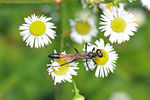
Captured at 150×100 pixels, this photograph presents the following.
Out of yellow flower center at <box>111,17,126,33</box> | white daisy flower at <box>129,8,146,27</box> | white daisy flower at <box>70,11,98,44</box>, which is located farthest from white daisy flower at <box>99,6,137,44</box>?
white daisy flower at <box>129,8,146,27</box>

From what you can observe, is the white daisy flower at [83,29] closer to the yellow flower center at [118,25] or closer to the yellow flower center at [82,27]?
the yellow flower center at [82,27]

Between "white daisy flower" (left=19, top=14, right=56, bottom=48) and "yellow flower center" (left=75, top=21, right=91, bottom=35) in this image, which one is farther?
"yellow flower center" (left=75, top=21, right=91, bottom=35)

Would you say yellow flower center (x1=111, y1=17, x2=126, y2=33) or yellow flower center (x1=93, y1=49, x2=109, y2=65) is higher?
yellow flower center (x1=111, y1=17, x2=126, y2=33)

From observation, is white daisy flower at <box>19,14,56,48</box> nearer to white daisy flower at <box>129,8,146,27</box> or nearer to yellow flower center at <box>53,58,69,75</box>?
yellow flower center at <box>53,58,69,75</box>

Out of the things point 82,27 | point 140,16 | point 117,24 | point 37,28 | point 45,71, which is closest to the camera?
point 37,28

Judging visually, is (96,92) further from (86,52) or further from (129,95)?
(86,52)

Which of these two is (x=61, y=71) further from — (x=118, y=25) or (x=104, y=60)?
(x=118, y=25)

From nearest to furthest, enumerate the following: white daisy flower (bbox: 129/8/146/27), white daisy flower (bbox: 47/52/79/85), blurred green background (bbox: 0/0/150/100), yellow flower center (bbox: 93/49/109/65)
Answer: white daisy flower (bbox: 47/52/79/85), yellow flower center (bbox: 93/49/109/65), blurred green background (bbox: 0/0/150/100), white daisy flower (bbox: 129/8/146/27)

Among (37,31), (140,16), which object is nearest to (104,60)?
(37,31)

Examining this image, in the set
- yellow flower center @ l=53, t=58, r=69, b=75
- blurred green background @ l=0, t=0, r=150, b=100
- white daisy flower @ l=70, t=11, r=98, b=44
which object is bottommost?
blurred green background @ l=0, t=0, r=150, b=100
